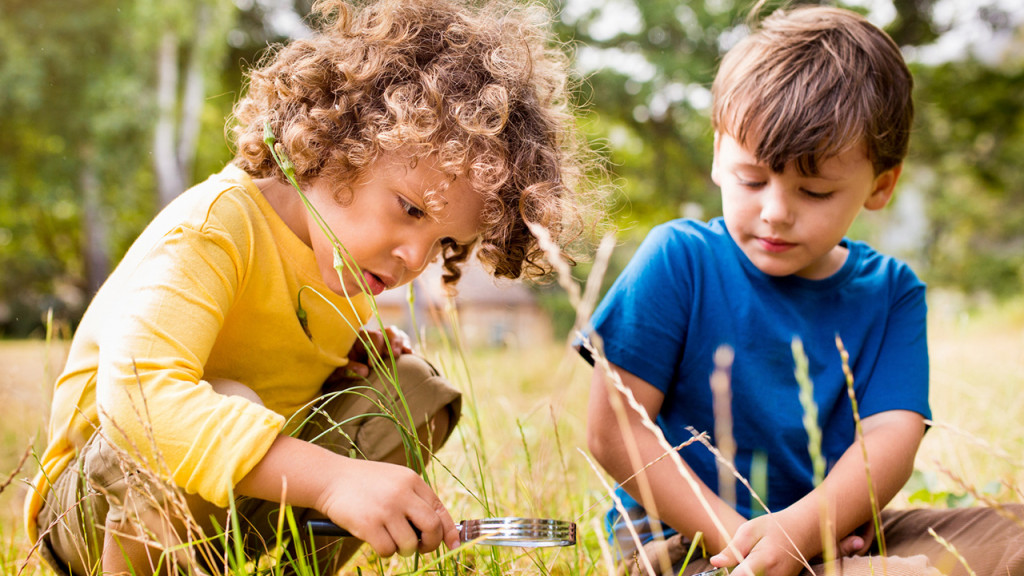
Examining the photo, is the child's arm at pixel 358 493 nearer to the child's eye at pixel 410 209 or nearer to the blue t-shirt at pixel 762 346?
the child's eye at pixel 410 209

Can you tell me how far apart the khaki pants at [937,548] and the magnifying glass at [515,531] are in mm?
246

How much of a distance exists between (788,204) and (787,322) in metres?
0.28

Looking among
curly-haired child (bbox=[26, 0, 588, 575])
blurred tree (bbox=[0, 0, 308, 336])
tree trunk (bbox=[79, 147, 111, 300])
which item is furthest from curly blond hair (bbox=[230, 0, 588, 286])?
tree trunk (bbox=[79, 147, 111, 300])

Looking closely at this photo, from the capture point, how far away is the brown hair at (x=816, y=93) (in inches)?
61.6

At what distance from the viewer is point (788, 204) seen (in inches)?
62.3

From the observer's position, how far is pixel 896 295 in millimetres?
1792

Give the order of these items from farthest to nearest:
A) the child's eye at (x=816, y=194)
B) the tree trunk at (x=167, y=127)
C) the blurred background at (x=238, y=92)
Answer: the tree trunk at (x=167, y=127) → the blurred background at (x=238, y=92) → the child's eye at (x=816, y=194)

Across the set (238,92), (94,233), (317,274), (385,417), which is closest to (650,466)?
(385,417)

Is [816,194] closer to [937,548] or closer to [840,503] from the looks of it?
[840,503]

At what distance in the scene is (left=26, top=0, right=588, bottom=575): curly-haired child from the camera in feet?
3.68

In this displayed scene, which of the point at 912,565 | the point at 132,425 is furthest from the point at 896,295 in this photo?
the point at 132,425

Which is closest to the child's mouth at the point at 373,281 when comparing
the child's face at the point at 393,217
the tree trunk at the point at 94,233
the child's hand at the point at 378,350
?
the child's face at the point at 393,217

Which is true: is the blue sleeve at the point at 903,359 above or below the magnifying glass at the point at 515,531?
above

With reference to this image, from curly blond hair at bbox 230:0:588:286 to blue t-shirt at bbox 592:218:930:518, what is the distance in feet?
0.82
